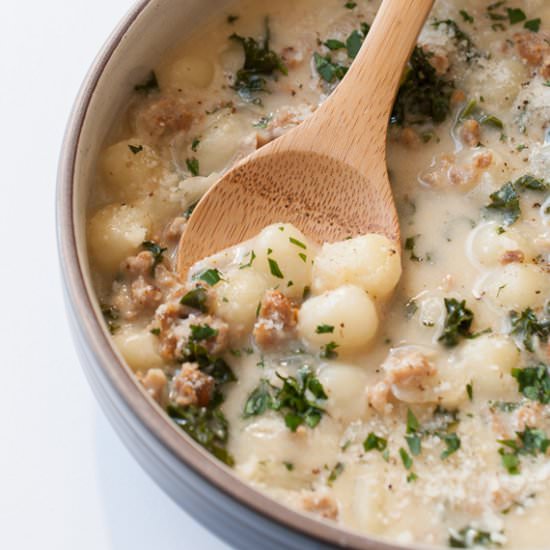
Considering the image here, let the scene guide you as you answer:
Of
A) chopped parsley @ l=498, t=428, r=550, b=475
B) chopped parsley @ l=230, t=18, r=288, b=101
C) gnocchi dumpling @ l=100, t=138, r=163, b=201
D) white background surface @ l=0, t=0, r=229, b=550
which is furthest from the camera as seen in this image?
chopped parsley @ l=230, t=18, r=288, b=101

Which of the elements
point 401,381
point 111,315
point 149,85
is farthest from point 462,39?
point 111,315

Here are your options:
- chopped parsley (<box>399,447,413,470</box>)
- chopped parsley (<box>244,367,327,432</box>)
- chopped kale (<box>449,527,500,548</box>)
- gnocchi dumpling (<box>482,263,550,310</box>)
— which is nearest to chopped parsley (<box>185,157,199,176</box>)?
chopped parsley (<box>244,367,327,432</box>)

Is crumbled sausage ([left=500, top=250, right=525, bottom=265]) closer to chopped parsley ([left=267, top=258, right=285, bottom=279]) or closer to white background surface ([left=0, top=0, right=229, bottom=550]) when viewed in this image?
chopped parsley ([left=267, top=258, right=285, bottom=279])

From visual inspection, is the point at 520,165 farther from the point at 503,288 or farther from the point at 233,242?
the point at 233,242

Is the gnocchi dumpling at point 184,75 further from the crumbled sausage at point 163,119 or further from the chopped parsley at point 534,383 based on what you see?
the chopped parsley at point 534,383

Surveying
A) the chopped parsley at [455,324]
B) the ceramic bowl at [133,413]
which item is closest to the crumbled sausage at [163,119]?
the ceramic bowl at [133,413]

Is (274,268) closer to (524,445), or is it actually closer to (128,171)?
(128,171)
